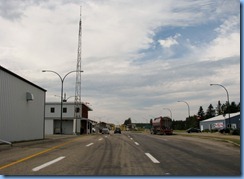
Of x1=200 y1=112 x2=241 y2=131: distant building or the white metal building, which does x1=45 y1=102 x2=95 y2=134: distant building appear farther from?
the white metal building

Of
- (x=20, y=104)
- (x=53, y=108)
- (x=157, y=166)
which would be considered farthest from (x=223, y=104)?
(x=157, y=166)

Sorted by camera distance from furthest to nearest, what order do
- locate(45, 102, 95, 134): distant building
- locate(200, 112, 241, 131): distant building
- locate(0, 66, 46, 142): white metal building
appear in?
locate(200, 112, 241, 131): distant building, locate(45, 102, 95, 134): distant building, locate(0, 66, 46, 142): white metal building

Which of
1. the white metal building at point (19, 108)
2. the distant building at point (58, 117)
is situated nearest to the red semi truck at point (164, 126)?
the white metal building at point (19, 108)

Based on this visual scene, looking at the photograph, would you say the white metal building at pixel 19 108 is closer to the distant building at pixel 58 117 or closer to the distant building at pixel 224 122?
the distant building at pixel 58 117

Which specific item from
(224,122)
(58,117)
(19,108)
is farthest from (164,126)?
(224,122)

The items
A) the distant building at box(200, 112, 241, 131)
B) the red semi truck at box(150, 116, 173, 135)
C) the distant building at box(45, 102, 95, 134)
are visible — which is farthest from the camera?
the distant building at box(200, 112, 241, 131)

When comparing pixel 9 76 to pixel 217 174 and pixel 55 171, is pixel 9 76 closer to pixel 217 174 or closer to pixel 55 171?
pixel 55 171

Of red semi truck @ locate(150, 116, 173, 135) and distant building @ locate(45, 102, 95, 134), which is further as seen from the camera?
distant building @ locate(45, 102, 95, 134)

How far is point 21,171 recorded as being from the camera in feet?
35.6

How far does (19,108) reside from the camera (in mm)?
34469

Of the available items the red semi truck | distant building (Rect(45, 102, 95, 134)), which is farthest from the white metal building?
distant building (Rect(45, 102, 95, 134))

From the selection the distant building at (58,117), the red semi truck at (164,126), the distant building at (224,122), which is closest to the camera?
the red semi truck at (164,126)

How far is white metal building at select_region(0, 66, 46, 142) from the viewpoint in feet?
99.1

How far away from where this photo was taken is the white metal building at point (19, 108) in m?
30.2
